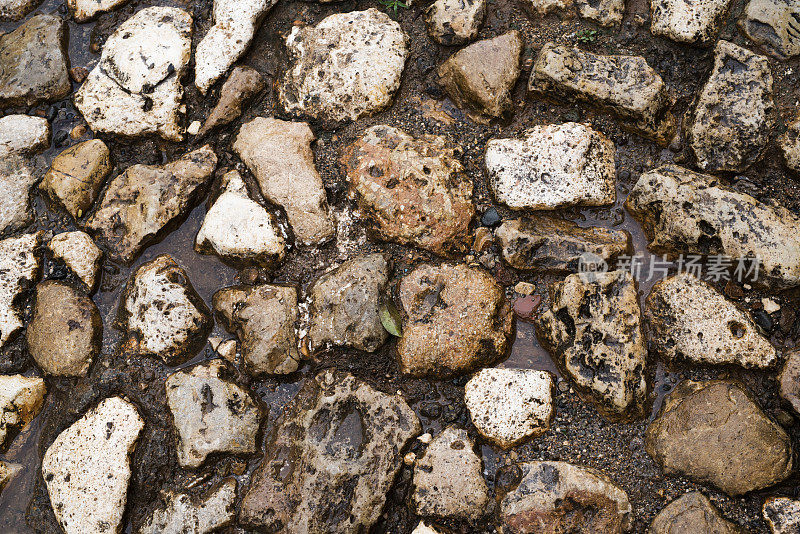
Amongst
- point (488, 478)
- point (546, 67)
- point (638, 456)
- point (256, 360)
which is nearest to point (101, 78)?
point (256, 360)

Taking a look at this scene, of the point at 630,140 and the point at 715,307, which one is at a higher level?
the point at 630,140

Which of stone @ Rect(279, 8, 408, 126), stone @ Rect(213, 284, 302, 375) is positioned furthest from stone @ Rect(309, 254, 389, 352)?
stone @ Rect(279, 8, 408, 126)

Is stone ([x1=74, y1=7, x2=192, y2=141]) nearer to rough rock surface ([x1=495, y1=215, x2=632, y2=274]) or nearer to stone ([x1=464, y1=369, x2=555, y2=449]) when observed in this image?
rough rock surface ([x1=495, y1=215, x2=632, y2=274])

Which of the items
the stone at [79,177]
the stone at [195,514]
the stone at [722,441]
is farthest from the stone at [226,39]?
the stone at [722,441]

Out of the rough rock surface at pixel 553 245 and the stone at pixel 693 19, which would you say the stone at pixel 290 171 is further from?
the stone at pixel 693 19

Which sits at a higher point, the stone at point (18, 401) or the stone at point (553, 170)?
the stone at point (553, 170)

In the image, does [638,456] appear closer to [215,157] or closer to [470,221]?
[470,221]
